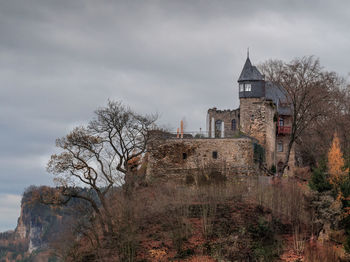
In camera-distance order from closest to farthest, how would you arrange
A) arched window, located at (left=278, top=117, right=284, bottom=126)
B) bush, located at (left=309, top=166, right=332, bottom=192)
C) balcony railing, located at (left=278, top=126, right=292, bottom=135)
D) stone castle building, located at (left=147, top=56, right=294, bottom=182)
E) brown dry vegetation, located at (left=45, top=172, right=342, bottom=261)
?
1. brown dry vegetation, located at (left=45, top=172, right=342, bottom=261)
2. bush, located at (left=309, top=166, right=332, bottom=192)
3. stone castle building, located at (left=147, top=56, right=294, bottom=182)
4. balcony railing, located at (left=278, top=126, right=292, bottom=135)
5. arched window, located at (left=278, top=117, right=284, bottom=126)

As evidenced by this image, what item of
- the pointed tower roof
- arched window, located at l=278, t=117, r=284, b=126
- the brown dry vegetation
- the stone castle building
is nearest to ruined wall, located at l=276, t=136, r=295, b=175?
arched window, located at l=278, t=117, r=284, b=126

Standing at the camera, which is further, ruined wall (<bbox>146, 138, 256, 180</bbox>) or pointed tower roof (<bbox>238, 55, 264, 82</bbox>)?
pointed tower roof (<bbox>238, 55, 264, 82</bbox>)

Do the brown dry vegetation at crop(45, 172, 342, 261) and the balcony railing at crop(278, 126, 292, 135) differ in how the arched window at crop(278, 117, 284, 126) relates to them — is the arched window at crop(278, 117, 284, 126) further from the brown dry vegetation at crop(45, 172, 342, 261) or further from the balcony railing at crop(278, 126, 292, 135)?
the brown dry vegetation at crop(45, 172, 342, 261)

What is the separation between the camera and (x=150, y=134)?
36.3 m

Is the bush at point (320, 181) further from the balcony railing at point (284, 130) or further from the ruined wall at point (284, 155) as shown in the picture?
the balcony railing at point (284, 130)

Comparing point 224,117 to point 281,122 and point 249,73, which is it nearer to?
point 249,73

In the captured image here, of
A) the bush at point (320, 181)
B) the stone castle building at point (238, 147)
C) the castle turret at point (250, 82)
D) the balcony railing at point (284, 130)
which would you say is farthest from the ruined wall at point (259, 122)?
the bush at point (320, 181)

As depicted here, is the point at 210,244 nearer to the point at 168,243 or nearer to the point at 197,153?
the point at 168,243

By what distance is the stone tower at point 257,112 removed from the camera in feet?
131

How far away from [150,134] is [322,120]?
19.7 m

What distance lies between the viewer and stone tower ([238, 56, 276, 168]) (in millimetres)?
39969

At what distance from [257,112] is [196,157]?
713 centimetres

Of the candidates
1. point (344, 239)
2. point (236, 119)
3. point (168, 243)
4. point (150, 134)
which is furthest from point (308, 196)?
point (236, 119)

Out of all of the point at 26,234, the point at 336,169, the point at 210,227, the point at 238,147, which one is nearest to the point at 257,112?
the point at 238,147
